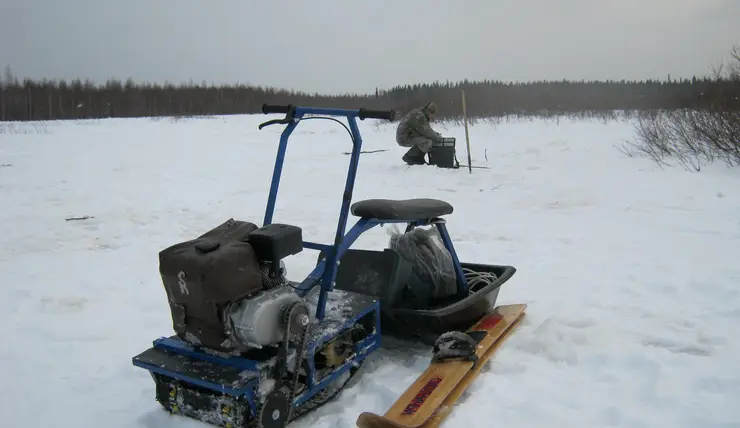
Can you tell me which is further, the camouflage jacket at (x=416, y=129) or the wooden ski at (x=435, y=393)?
the camouflage jacket at (x=416, y=129)

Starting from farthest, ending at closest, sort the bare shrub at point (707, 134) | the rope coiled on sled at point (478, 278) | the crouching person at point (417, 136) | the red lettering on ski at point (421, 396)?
the crouching person at point (417, 136), the bare shrub at point (707, 134), the rope coiled on sled at point (478, 278), the red lettering on ski at point (421, 396)

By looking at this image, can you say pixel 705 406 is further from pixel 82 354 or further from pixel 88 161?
pixel 88 161

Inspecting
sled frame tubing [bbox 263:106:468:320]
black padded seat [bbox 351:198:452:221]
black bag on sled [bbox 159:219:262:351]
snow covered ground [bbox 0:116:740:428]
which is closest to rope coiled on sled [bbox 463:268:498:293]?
snow covered ground [bbox 0:116:740:428]

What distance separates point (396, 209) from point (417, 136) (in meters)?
7.96

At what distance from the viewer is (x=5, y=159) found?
1185 cm

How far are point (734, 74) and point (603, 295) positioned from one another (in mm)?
8167

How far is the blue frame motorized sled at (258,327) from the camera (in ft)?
7.04

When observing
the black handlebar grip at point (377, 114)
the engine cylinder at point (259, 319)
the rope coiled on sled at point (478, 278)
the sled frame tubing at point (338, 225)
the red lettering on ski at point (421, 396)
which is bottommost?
the red lettering on ski at point (421, 396)

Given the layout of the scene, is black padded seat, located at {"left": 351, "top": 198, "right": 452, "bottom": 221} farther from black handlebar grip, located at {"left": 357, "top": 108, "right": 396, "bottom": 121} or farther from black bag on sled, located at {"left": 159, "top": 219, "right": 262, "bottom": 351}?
black bag on sled, located at {"left": 159, "top": 219, "right": 262, "bottom": 351}

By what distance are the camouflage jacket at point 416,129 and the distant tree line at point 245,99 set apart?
49.6 feet

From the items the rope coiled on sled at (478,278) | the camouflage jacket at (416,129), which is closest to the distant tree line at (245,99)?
the camouflage jacket at (416,129)

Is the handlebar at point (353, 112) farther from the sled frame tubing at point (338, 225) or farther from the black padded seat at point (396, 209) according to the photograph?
the black padded seat at point (396, 209)

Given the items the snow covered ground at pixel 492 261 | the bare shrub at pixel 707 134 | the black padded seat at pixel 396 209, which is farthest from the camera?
the bare shrub at pixel 707 134

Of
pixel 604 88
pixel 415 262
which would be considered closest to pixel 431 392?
pixel 415 262
